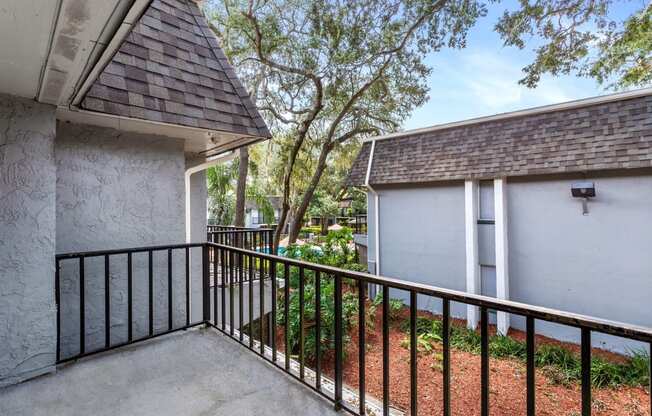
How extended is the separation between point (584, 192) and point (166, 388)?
23.1 feet

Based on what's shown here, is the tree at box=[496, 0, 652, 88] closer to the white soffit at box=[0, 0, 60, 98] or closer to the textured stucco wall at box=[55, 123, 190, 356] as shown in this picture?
the textured stucco wall at box=[55, 123, 190, 356]

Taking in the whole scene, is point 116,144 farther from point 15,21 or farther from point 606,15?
point 606,15

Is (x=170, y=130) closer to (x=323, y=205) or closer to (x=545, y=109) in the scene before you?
(x=545, y=109)

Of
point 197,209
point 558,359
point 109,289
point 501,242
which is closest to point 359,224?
point 501,242

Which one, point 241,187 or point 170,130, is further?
point 241,187

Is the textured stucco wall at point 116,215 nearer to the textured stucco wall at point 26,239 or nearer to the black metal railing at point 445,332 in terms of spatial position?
the textured stucco wall at point 26,239

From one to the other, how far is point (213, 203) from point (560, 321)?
42.3ft

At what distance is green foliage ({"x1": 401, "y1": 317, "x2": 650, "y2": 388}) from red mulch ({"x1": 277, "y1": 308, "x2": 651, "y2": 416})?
0.52 ft

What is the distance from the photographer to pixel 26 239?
7.22 ft

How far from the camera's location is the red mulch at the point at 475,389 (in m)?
4.04

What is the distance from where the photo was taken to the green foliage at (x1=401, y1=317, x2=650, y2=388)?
4.79m

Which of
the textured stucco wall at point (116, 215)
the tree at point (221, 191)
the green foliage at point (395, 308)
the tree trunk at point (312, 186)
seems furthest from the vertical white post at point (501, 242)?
the tree at point (221, 191)

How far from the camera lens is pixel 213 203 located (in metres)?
12.9

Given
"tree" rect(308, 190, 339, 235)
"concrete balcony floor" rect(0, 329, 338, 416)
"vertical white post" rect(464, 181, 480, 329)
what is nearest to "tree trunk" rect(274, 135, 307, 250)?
"vertical white post" rect(464, 181, 480, 329)
